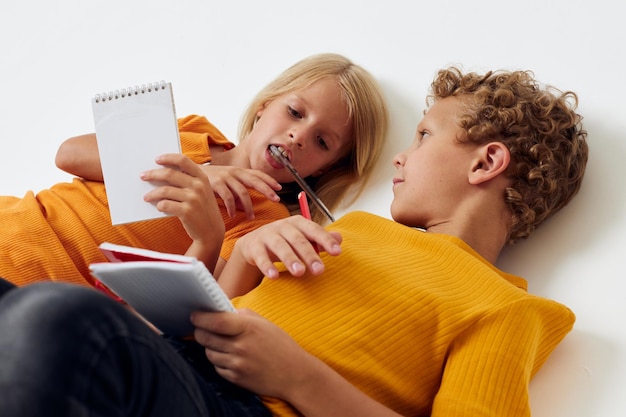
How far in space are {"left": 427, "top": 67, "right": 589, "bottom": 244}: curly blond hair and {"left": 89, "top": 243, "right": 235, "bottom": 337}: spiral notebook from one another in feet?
1.87

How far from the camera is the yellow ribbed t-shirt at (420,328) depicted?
0.90 metres

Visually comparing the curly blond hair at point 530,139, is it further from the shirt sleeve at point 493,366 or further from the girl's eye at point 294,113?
the girl's eye at point 294,113

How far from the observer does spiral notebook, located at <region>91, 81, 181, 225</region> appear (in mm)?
1188

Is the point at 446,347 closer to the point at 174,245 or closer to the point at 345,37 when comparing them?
the point at 174,245

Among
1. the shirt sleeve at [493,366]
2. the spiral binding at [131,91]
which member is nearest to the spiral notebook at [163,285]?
the shirt sleeve at [493,366]

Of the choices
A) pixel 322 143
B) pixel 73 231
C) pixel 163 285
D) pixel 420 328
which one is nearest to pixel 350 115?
pixel 322 143

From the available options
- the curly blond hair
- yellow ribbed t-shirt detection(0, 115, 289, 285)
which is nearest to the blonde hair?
yellow ribbed t-shirt detection(0, 115, 289, 285)

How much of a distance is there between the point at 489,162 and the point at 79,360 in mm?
769

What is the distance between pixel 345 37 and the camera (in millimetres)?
1711

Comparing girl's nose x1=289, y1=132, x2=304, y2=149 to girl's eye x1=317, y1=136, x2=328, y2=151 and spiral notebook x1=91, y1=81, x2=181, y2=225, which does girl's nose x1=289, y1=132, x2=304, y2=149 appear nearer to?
girl's eye x1=317, y1=136, x2=328, y2=151

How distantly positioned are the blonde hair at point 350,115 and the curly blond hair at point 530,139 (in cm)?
33

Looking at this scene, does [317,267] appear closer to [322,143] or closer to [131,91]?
[131,91]

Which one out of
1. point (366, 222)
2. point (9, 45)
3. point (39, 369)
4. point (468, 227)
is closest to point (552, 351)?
point (468, 227)

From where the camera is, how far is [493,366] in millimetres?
898
